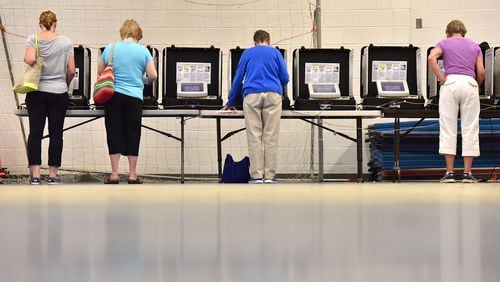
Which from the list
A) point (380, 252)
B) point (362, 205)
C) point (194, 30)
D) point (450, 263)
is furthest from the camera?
point (194, 30)

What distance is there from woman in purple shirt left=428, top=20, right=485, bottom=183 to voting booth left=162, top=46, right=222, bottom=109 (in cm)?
201

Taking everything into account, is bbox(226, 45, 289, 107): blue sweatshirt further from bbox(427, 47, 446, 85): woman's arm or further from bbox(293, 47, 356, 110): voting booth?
bbox(427, 47, 446, 85): woman's arm

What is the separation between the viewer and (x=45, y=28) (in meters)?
5.54

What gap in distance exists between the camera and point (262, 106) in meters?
5.91

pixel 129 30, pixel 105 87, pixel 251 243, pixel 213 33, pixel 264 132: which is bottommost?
pixel 251 243

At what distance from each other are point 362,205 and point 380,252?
1.45 m

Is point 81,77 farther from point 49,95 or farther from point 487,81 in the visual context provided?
point 487,81

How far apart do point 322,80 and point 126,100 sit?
1.96 m

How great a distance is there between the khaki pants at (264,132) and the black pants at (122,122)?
0.94 meters

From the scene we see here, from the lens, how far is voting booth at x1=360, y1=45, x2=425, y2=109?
6.52m

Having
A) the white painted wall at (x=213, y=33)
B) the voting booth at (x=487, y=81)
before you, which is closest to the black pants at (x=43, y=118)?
the white painted wall at (x=213, y=33)

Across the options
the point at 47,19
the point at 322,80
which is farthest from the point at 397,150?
the point at 47,19

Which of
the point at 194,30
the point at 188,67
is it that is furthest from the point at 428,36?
the point at 188,67

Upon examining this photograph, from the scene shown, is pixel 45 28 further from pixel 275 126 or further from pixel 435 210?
pixel 435 210
